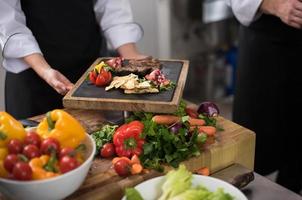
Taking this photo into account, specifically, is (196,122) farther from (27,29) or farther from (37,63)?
(27,29)

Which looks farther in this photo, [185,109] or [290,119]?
[290,119]

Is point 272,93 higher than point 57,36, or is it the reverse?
point 57,36

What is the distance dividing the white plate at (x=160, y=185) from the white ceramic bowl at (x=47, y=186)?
→ 119 mm

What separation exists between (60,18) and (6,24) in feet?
0.58

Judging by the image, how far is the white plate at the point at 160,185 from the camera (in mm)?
790

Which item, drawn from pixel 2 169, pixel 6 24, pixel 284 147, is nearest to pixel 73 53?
pixel 6 24

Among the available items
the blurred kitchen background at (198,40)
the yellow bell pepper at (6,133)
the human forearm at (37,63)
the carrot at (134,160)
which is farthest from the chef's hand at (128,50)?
the blurred kitchen background at (198,40)

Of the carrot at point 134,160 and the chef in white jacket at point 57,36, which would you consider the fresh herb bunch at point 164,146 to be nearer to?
the carrot at point 134,160

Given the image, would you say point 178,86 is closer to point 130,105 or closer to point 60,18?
point 130,105

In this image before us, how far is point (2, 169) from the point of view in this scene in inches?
28.0

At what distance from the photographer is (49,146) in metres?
0.71

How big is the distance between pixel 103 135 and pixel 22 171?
0.30 meters

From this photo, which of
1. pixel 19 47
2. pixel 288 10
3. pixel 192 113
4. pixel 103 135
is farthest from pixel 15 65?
pixel 288 10

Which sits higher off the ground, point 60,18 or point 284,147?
point 60,18
